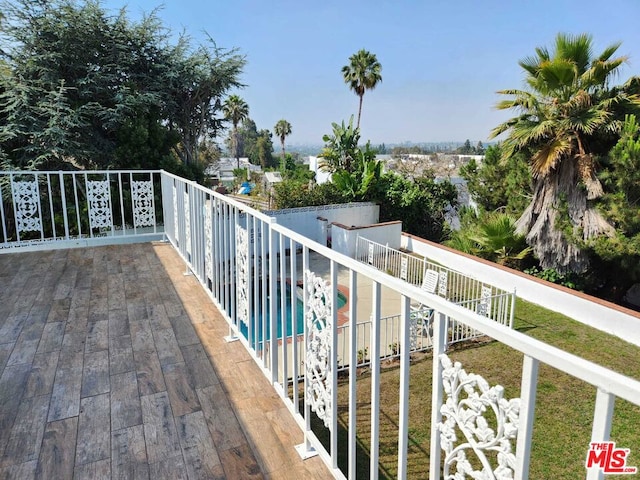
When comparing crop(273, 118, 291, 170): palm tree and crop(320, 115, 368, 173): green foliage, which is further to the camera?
crop(273, 118, 291, 170): palm tree

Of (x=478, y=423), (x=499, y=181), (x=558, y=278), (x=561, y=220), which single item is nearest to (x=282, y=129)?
(x=499, y=181)

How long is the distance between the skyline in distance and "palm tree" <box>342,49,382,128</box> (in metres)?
0.36

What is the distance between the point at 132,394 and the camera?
2133mm

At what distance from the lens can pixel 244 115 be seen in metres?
36.4

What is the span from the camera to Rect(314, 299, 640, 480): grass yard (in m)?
4.70

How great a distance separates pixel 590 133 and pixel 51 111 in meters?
12.1

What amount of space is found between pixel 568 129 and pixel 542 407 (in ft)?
20.9

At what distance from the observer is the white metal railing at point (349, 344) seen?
746 mm

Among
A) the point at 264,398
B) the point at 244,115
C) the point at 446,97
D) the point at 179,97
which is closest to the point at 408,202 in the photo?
the point at 179,97

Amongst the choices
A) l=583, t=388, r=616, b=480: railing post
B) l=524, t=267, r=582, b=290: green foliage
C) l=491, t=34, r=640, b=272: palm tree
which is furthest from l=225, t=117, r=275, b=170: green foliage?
l=583, t=388, r=616, b=480: railing post

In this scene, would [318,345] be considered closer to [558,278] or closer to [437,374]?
[437,374]

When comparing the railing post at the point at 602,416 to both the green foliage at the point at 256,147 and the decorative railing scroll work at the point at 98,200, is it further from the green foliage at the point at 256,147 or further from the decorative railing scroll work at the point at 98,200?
the green foliage at the point at 256,147

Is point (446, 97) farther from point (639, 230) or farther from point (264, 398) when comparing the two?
point (264, 398)

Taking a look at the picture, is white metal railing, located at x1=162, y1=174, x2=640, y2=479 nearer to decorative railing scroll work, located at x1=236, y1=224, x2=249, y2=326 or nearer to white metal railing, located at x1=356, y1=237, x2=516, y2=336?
decorative railing scroll work, located at x1=236, y1=224, x2=249, y2=326
